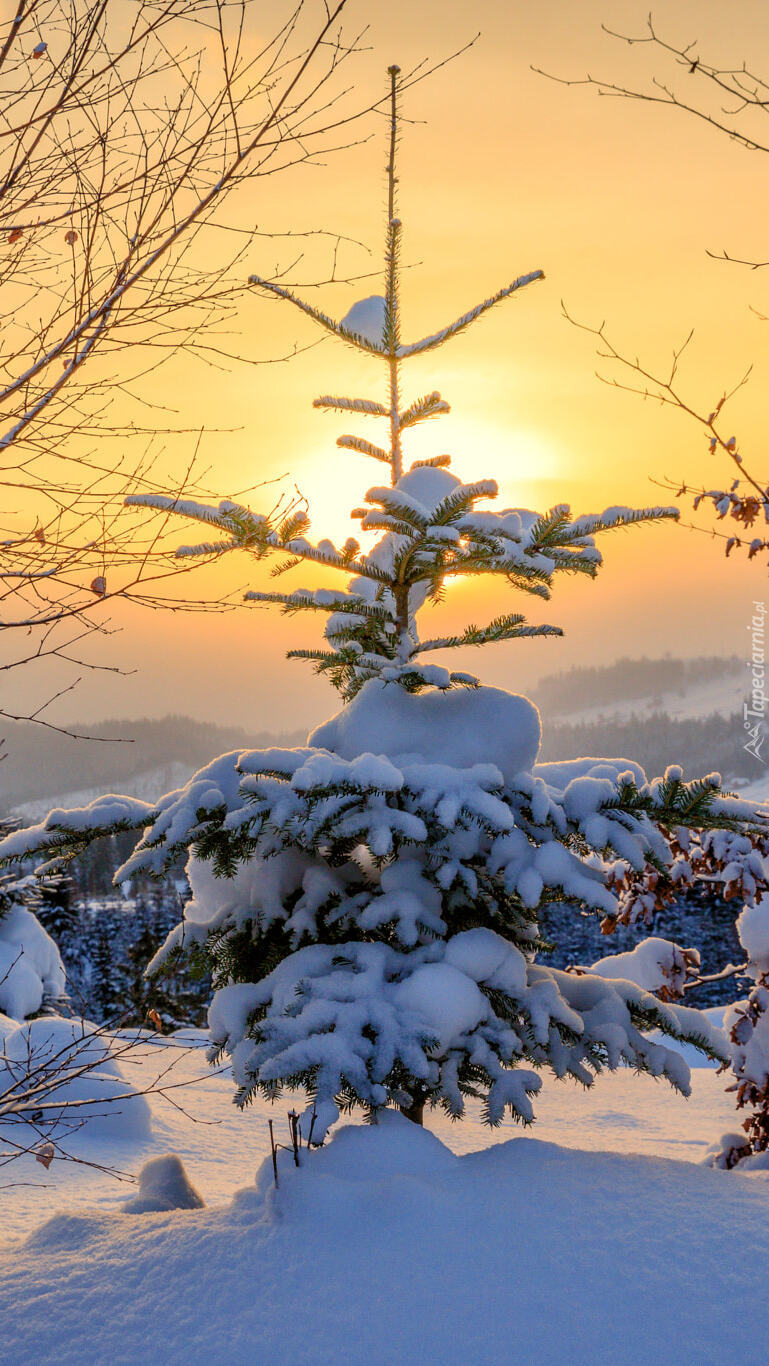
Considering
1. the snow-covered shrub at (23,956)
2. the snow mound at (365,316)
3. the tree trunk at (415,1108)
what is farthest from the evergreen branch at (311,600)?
the snow-covered shrub at (23,956)

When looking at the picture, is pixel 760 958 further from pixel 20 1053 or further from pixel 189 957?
pixel 20 1053

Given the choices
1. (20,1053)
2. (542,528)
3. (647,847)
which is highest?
(542,528)

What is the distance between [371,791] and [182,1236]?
5.42ft

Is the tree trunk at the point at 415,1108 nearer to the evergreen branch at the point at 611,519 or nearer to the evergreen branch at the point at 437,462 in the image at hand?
the evergreen branch at the point at 611,519

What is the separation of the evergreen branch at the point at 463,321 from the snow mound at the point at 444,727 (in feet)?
5.95

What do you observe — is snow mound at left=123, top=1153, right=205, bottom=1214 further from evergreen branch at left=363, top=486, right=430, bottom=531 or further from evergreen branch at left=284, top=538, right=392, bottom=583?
evergreen branch at left=363, top=486, right=430, bottom=531

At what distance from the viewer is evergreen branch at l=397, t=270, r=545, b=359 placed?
4422 millimetres

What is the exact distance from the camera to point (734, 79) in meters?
3.71

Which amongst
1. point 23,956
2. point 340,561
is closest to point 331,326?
point 340,561

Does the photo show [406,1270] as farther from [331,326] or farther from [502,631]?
[331,326]

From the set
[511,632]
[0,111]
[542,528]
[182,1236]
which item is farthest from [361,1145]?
[0,111]

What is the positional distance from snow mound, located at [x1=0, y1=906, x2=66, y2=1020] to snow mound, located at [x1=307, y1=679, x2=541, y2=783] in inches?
515

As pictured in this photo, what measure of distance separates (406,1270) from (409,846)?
153cm

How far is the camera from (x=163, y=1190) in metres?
4.03
